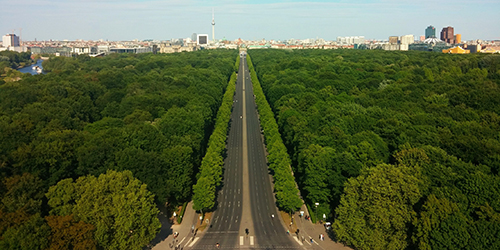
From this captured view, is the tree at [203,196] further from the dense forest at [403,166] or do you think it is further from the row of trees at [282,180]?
the dense forest at [403,166]

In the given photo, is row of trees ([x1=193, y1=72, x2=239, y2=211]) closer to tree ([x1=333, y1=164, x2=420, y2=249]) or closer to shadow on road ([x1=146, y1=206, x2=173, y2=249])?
shadow on road ([x1=146, y1=206, x2=173, y2=249])

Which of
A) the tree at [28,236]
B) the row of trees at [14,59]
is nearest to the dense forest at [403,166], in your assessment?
the tree at [28,236]

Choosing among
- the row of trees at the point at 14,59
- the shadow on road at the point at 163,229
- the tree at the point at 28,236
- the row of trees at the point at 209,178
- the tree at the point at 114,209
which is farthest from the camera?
the row of trees at the point at 14,59

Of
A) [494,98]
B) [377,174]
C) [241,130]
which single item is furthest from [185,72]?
[377,174]

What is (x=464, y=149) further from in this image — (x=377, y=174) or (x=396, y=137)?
(x=377, y=174)

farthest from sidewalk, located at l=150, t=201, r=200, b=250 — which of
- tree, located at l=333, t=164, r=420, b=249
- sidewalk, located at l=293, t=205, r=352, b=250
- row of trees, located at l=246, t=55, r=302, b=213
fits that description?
tree, located at l=333, t=164, r=420, b=249
